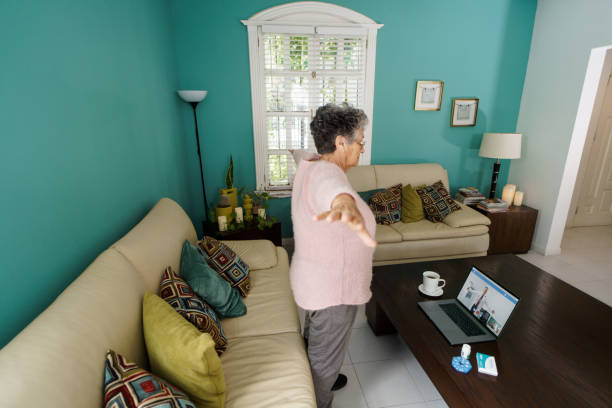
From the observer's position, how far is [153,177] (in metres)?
2.11

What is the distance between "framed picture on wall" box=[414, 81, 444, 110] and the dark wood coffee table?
198 centimetres

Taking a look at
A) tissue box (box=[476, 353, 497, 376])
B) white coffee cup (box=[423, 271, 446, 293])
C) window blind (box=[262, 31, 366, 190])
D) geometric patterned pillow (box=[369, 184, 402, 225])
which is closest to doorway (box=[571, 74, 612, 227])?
geometric patterned pillow (box=[369, 184, 402, 225])

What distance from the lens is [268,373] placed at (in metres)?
1.19

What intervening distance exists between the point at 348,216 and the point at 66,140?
120cm

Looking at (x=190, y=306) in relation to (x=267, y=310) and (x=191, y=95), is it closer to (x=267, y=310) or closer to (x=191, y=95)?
(x=267, y=310)

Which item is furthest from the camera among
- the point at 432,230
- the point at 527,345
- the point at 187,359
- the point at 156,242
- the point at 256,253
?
the point at 432,230

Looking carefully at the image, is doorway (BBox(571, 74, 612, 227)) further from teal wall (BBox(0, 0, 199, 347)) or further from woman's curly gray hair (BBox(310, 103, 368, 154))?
teal wall (BBox(0, 0, 199, 347))

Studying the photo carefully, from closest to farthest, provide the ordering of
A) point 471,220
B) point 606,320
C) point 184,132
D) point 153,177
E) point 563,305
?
point 606,320 → point 563,305 → point 153,177 → point 471,220 → point 184,132

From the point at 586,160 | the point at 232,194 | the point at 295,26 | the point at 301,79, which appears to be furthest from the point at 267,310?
the point at 586,160

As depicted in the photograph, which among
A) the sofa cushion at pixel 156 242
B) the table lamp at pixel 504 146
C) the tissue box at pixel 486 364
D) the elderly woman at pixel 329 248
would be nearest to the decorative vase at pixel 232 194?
the sofa cushion at pixel 156 242

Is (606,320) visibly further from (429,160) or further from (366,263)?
(429,160)

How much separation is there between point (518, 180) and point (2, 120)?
167 inches

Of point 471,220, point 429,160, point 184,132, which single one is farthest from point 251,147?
point 471,220

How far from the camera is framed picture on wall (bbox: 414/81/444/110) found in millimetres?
3203
